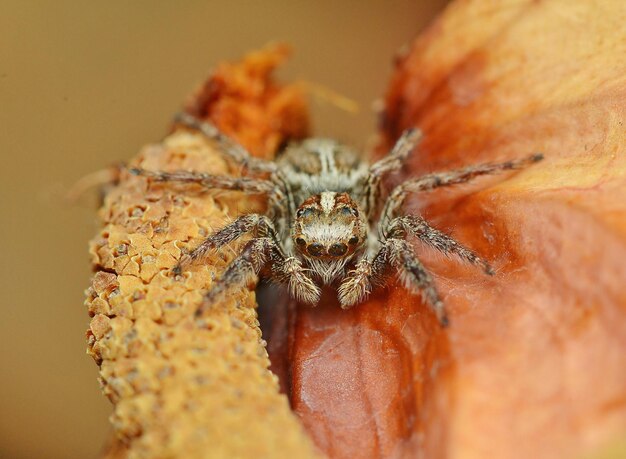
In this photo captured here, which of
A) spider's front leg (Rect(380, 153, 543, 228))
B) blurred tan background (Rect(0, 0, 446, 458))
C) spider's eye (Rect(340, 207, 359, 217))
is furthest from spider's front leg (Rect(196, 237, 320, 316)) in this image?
blurred tan background (Rect(0, 0, 446, 458))

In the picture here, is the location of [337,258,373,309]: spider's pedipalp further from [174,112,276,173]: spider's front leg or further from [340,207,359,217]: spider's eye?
[174,112,276,173]: spider's front leg

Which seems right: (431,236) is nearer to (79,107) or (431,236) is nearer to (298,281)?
(298,281)

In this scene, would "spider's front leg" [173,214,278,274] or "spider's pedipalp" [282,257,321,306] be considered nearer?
"spider's front leg" [173,214,278,274]

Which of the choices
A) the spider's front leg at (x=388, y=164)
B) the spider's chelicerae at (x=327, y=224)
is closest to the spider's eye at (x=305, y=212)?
the spider's chelicerae at (x=327, y=224)

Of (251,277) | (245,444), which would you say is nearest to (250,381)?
(245,444)

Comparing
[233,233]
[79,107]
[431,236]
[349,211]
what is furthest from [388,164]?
[79,107]

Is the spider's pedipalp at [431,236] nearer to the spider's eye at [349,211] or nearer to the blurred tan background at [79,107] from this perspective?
the spider's eye at [349,211]
